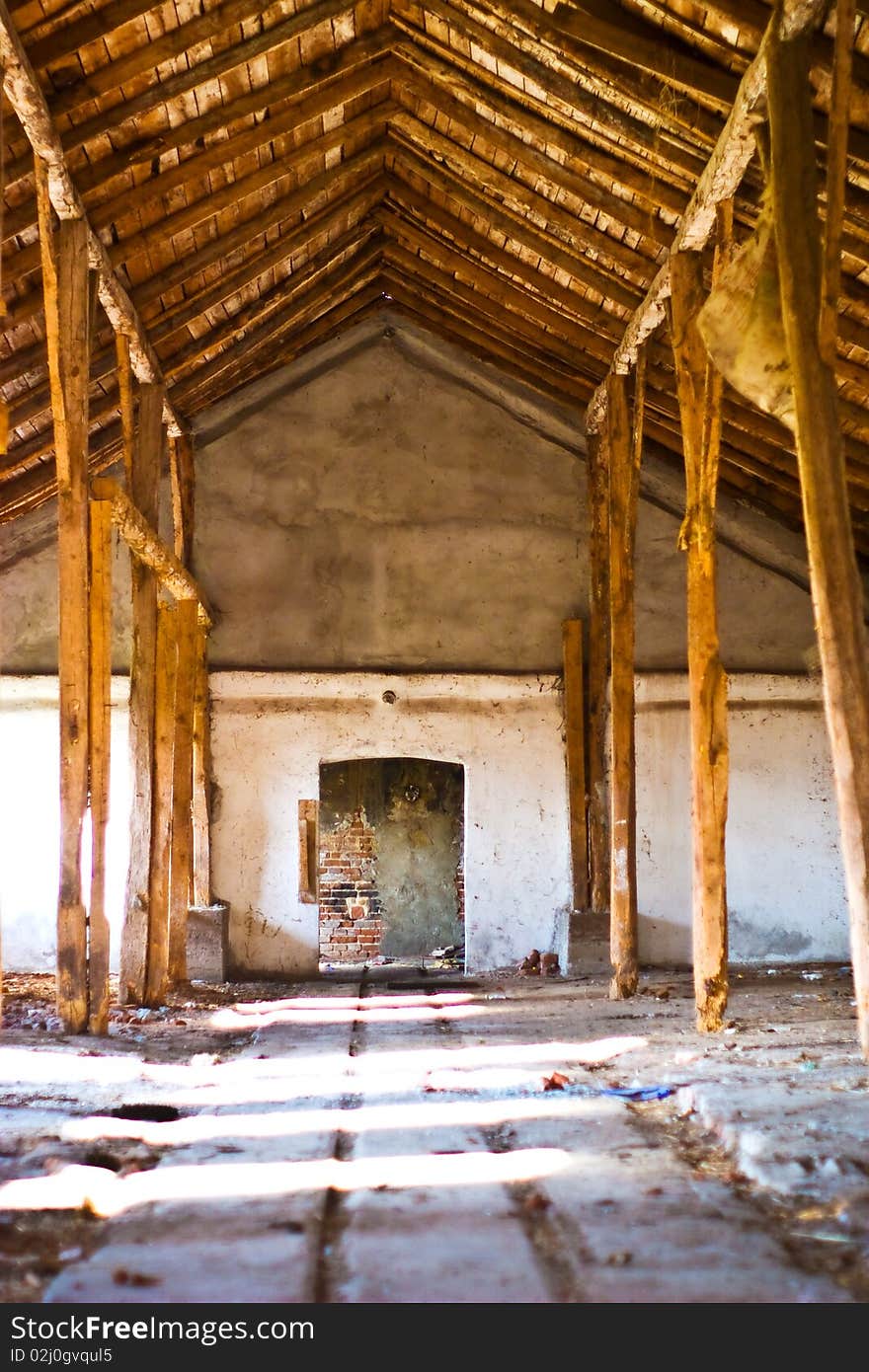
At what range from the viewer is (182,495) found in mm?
10750

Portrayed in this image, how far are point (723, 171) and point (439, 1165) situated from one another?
5.11m

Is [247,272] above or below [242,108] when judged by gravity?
below

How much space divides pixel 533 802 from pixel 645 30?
22.1 feet

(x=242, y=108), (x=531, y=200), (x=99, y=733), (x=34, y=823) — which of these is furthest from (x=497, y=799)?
(x=242, y=108)

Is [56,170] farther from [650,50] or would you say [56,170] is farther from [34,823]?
[34,823]

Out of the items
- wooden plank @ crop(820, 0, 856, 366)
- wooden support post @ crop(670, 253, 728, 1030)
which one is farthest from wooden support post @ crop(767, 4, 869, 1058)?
wooden support post @ crop(670, 253, 728, 1030)

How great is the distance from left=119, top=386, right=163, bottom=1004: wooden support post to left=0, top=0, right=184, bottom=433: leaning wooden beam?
792mm

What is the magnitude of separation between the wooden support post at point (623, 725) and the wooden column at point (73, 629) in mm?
3847

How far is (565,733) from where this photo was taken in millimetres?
10805

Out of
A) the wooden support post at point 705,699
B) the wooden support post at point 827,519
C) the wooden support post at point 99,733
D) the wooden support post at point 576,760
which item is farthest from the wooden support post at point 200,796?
the wooden support post at point 827,519
